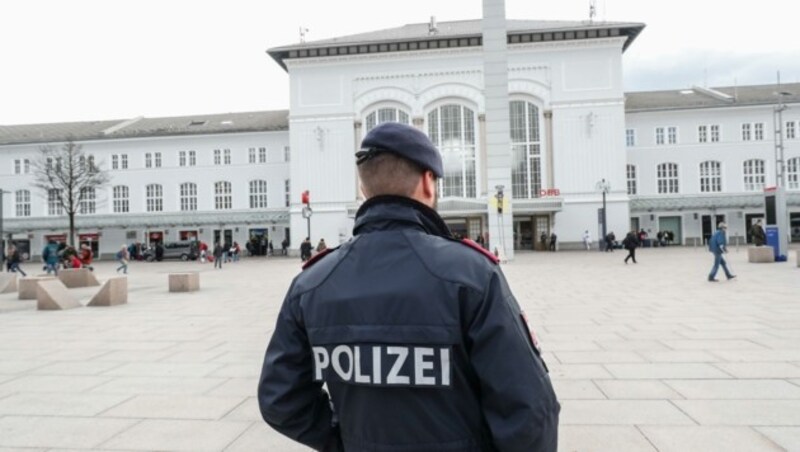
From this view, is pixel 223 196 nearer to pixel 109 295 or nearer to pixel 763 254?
pixel 109 295

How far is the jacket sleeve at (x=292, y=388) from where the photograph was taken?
2.04 meters

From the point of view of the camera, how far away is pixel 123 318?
1224cm

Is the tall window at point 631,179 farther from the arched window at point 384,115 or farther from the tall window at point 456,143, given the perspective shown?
the arched window at point 384,115

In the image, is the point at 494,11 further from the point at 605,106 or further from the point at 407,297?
the point at 407,297

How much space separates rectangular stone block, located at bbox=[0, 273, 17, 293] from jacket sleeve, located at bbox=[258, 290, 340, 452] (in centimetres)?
2153

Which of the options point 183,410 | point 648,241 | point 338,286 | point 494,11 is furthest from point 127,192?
point 338,286

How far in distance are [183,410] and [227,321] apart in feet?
20.5

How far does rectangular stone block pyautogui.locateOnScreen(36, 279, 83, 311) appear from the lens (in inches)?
546

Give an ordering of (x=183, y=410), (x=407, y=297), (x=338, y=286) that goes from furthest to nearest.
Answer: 1. (x=183, y=410)
2. (x=338, y=286)
3. (x=407, y=297)

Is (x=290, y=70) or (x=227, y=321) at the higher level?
(x=290, y=70)

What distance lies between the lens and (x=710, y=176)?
175ft

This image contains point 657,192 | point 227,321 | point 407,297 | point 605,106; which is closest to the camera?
point 407,297

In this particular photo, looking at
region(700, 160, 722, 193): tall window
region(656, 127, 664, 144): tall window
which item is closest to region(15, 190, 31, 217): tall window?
region(656, 127, 664, 144): tall window

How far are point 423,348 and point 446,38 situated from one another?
1950 inches
